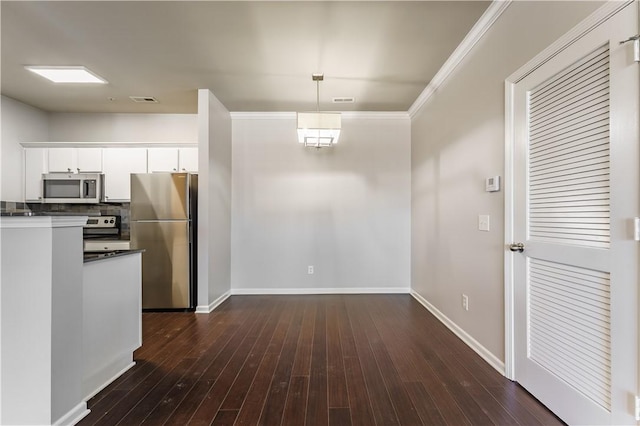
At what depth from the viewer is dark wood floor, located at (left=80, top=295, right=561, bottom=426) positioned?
165 centimetres

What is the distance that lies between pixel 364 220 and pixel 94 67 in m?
3.73

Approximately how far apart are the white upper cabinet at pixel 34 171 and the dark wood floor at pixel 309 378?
2.58 meters

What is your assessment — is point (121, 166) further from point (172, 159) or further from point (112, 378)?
point (112, 378)

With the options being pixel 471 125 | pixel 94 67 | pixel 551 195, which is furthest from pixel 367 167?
pixel 94 67

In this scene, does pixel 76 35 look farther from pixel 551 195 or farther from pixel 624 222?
pixel 624 222

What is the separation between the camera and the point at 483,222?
7.60 ft

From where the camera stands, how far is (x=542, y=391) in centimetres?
171

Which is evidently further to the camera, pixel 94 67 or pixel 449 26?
pixel 94 67

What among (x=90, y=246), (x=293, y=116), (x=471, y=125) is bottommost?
(x=90, y=246)

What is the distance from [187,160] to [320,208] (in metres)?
1.99

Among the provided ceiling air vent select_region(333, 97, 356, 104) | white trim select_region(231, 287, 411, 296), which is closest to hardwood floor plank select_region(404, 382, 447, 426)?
white trim select_region(231, 287, 411, 296)

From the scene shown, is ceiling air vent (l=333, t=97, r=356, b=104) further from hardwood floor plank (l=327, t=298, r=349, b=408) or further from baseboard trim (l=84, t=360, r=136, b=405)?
baseboard trim (l=84, t=360, r=136, b=405)

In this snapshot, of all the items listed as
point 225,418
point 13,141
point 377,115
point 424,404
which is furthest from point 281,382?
point 13,141

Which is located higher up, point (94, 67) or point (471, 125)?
point (94, 67)
